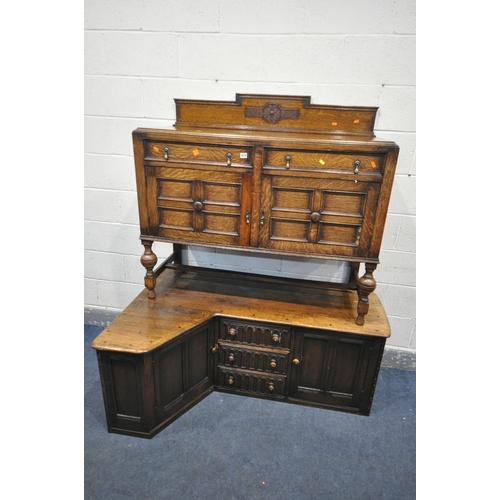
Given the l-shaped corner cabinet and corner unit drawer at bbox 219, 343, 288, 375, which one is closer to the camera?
the l-shaped corner cabinet

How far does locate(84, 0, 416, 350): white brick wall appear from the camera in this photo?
182cm

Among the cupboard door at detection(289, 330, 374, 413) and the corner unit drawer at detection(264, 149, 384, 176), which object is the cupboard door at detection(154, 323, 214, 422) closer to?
the cupboard door at detection(289, 330, 374, 413)

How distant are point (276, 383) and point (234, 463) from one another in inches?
18.8

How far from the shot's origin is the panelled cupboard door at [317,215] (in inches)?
62.7

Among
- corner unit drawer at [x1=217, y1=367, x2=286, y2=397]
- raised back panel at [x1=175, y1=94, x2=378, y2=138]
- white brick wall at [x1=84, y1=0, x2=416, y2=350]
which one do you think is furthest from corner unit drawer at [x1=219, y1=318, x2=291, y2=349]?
raised back panel at [x1=175, y1=94, x2=378, y2=138]

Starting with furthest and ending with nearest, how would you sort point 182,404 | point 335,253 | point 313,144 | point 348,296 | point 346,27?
point 348,296
point 182,404
point 346,27
point 335,253
point 313,144

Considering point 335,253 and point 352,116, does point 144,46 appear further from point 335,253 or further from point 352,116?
point 335,253

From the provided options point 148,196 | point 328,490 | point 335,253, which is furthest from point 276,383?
point 148,196

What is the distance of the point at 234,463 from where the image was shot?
174 centimetres

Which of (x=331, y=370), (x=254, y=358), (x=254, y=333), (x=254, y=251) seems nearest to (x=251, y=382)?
(x=254, y=358)

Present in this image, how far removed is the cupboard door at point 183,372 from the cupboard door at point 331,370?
1.64 feet

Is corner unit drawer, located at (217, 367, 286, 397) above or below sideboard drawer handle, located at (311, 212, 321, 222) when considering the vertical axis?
below

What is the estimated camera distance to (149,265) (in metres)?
1.89

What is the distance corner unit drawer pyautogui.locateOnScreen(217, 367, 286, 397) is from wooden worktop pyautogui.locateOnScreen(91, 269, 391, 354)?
1.26 ft
